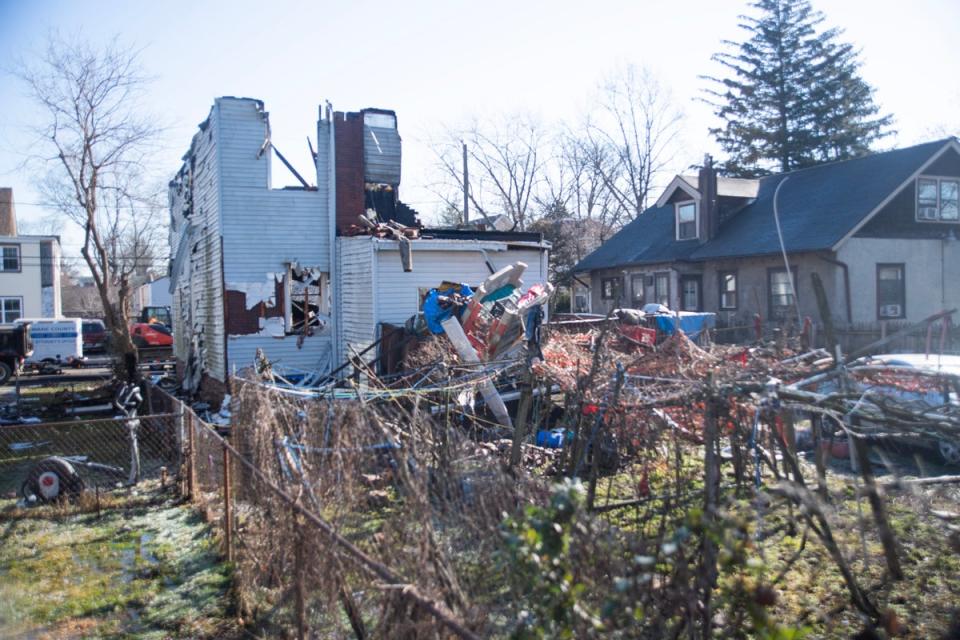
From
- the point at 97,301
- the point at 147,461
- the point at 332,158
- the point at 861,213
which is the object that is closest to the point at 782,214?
the point at 861,213

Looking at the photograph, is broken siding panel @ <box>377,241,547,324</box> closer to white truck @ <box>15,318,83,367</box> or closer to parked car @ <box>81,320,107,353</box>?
white truck @ <box>15,318,83,367</box>

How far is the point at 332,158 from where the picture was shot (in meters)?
17.9

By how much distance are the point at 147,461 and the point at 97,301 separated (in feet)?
196

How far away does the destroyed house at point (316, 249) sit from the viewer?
16.2 m

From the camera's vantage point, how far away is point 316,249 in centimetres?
1788

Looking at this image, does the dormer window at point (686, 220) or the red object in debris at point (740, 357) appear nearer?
the red object in debris at point (740, 357)

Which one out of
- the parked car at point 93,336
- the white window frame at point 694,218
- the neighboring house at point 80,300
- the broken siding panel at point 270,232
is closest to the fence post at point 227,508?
the broken siding panel at point 270,232

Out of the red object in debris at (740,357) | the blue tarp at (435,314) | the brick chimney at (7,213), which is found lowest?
the red object in debris at (740,357)

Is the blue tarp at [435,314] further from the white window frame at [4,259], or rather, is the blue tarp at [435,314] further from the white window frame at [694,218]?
the white window frame at [4,259]

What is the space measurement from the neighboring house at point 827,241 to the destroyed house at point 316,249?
10.3 metres

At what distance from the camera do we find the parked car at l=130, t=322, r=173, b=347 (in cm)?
3744

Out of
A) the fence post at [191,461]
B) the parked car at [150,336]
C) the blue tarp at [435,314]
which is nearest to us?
the fence post at [191,461]

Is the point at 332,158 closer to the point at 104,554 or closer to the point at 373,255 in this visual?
the point at 373,255

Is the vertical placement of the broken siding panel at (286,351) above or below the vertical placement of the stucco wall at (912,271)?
below
